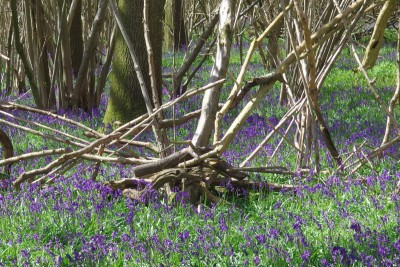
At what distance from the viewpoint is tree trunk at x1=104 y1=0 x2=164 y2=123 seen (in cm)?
797

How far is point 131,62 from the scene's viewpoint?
8.08 m

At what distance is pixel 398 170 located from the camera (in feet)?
17.2

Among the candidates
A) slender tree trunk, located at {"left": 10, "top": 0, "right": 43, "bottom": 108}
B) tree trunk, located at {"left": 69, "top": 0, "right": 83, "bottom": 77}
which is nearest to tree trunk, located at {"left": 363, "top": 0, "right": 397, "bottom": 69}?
slender tree trunk, located at {"left": 10, "top": 0, "right": 43, "bottom": 108}

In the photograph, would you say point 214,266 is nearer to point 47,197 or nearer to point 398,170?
point 47,197

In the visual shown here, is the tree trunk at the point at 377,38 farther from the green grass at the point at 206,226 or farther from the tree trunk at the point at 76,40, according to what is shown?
the tree trunk at the point at 76,40

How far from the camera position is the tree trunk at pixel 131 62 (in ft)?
26.1

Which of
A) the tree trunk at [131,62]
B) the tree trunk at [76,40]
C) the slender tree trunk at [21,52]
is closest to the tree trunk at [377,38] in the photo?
the tree trunk at [131,62]

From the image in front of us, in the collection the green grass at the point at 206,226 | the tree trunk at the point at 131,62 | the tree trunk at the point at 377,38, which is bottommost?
the green grass at the point at 206,226

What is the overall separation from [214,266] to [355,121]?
518 cm

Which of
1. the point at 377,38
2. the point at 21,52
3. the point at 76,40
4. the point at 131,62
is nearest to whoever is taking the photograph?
the point at 377,38

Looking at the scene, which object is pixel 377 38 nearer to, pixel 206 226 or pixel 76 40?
pixel 206 226

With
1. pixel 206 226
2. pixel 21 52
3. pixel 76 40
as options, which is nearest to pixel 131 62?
pixel 21 52

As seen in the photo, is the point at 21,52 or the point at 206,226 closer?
the point at 206,226

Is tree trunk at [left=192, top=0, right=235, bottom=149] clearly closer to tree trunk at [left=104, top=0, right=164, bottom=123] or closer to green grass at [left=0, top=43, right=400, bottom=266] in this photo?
green grass at [left=0, top=43, right=400, bottom=266]
